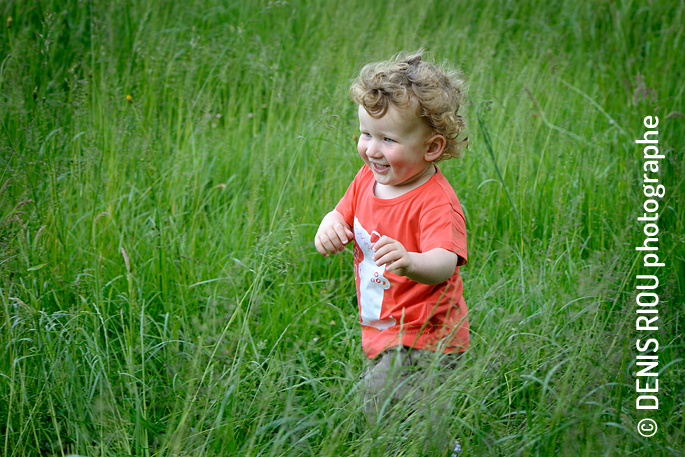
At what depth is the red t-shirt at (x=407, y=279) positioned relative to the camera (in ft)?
5.72

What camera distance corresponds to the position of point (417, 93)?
1.75m

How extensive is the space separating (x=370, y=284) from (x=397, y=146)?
0.45m

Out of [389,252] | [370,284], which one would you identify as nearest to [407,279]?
[370,284]

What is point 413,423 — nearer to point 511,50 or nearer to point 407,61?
point 407,61

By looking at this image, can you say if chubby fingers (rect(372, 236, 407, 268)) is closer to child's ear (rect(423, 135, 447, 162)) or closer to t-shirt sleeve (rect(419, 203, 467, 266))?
t-shirt sleeve (rect(419, 203, 467, 266))

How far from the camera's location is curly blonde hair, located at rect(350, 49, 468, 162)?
5.74 ft

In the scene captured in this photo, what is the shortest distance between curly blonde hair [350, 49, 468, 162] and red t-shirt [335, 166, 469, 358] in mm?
183

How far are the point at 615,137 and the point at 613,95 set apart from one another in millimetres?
584

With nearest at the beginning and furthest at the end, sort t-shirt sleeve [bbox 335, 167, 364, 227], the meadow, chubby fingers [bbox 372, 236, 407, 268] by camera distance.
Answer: chubby fingers [bbox 372, 236, 407, 268]
the meadow
t-shirt sleeve [bbox 335, 167, 364, 227]

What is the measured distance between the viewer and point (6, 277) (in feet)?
6.23

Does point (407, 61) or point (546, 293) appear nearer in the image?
point (407, 61)

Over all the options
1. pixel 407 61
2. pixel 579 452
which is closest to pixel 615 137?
pixel 407 61

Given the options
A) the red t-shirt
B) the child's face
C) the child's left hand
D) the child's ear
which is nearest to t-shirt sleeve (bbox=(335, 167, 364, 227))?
the red t-shirt

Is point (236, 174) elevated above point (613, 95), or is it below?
below
